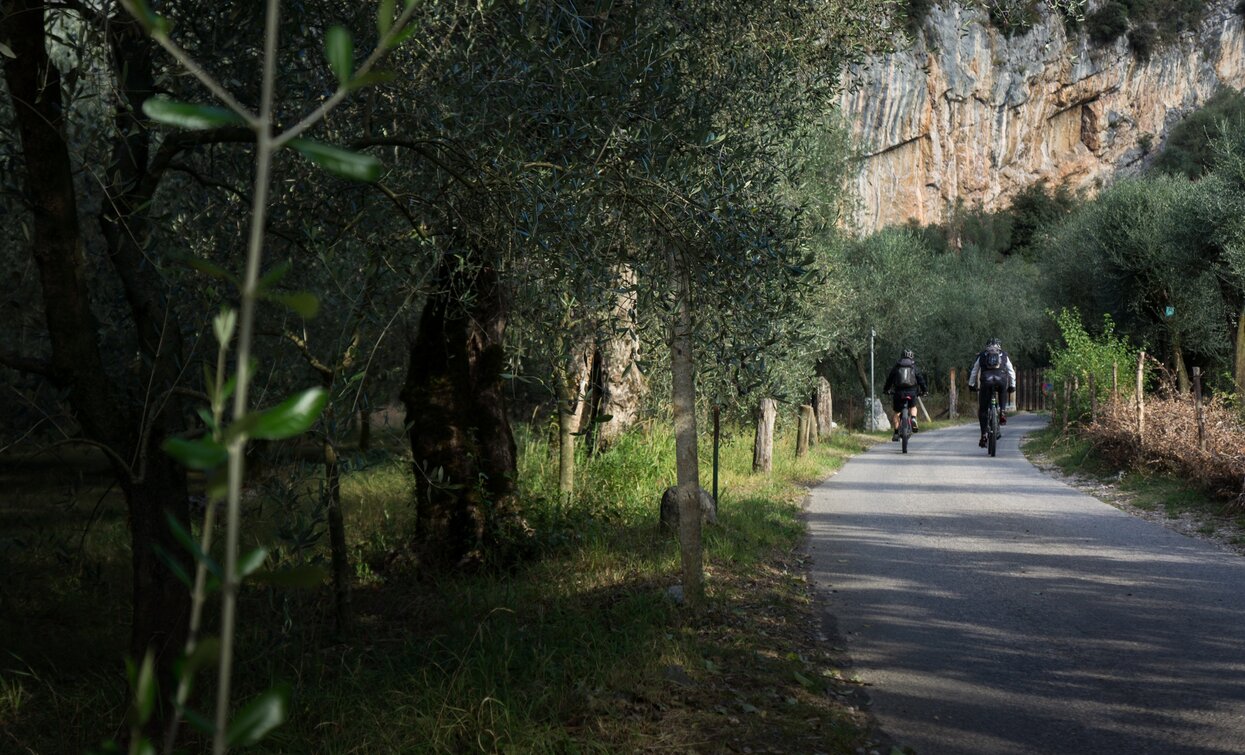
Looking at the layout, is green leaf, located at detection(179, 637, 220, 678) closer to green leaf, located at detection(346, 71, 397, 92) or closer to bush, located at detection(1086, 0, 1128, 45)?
green leaf, located at detection(346, 71, 397, 92)

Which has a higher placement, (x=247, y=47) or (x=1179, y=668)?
(x=247, y=47)

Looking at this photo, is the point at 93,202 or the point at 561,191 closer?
the point at 561,191

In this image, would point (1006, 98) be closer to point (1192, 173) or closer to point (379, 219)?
point (1192, 173)

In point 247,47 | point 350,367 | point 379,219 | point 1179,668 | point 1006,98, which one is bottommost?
point 1179,668

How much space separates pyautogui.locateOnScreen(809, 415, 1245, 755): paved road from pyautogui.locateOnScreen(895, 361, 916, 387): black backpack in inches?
355

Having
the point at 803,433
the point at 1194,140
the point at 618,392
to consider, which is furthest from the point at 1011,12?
the point at 1194,140

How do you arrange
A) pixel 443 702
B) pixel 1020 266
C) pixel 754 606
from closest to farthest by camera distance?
1. pixel 443 702
2. pixel 754 606
3. pixel 1020 266

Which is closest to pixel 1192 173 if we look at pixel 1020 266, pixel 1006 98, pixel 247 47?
pixel 1020 266

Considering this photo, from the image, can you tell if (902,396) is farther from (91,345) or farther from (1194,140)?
(1194,140)

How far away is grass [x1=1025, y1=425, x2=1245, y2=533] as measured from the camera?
12.3 m

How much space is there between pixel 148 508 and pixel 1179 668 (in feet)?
17.5

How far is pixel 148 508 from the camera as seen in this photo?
5.35m

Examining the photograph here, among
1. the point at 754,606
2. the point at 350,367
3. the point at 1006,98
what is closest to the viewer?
the point at 350,367

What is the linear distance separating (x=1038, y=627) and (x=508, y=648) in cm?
340
